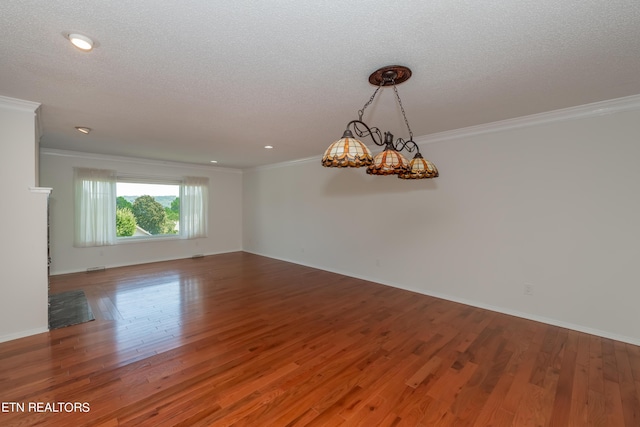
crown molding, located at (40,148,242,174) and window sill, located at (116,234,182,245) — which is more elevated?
crown molding, located at (40,148,242,174)

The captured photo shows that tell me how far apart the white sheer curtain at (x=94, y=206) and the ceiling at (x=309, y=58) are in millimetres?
2604

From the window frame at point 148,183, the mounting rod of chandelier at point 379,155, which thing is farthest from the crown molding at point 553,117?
the window frame at point 148,183

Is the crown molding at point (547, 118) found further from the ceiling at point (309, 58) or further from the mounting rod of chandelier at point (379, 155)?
the mounting rod of chandelier at point (379, 155)

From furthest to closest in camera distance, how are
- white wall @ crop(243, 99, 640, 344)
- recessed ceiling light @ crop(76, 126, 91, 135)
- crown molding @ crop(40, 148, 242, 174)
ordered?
1. crown molding @ crop(40, 148, 242, 174)
2. recessed ceiling light @ crop(76, 126, 91, 135)
3. white wall @ crop(243, 99, 640, 344)

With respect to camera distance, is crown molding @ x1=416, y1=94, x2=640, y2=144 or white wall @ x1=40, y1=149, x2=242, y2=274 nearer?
crown molding @ x1=416, y1=94, x2=640, y2=144

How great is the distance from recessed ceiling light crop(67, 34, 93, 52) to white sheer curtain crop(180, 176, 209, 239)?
5.49 meters

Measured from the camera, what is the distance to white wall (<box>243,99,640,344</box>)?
9.07 ft

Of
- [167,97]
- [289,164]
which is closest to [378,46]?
[167,97]

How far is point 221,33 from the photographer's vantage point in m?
1.62

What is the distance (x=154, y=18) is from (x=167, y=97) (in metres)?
1.24

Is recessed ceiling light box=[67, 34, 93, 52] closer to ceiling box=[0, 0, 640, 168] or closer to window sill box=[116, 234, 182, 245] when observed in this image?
ceiling box=[0, 0, 640, 168]

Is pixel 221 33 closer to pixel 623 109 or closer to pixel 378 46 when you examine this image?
pixel 378 46

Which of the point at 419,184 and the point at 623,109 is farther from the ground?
the point at 623,109

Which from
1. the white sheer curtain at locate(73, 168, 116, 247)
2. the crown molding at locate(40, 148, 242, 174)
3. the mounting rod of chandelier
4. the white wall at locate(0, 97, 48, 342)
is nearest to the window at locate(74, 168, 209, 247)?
the white sheer curtain at locate(73, 168, 116, 247)
